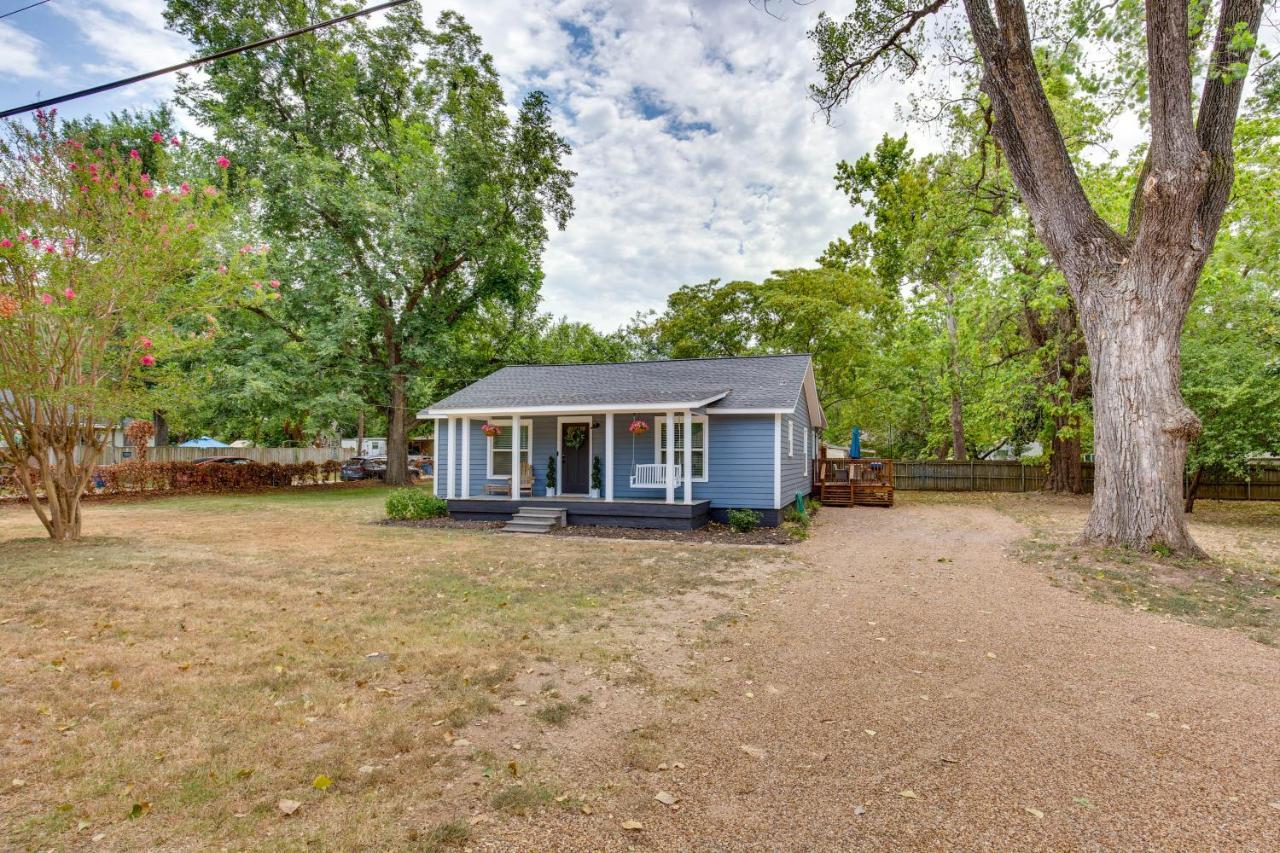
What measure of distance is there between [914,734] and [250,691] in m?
4.29

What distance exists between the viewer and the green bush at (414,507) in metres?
13.7

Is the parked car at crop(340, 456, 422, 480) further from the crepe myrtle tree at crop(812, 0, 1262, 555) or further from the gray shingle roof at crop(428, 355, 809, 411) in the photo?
the crepe myrtle tree at crop(812, 0, 1262, 555)

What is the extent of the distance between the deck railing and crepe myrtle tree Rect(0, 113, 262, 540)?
849cm

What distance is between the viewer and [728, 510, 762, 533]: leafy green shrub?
12.2 meters

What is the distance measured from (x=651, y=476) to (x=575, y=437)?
2.24m

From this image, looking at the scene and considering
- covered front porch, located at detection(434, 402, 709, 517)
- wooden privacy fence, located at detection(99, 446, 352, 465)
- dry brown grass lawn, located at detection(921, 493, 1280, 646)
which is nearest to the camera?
dry brown grass lawn, located at detection(921, 493, 1280, 646)

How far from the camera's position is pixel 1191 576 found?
7309 mm

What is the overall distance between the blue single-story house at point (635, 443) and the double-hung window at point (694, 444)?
0.03 meters

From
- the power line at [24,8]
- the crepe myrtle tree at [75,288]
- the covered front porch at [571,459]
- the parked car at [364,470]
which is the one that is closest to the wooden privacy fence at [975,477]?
the covered front porch at [571,459]

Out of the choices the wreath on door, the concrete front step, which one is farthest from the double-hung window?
the concrete front step

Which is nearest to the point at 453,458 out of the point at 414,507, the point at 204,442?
the point at 414,507

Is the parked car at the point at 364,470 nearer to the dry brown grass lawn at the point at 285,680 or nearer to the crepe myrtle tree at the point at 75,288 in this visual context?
Answer: the crepe myrtle tree at the point at 75,288

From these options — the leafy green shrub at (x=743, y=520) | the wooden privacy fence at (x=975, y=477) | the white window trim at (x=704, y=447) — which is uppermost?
the white window trim at (x=704, y=447)

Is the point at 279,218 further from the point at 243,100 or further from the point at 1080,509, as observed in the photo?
the point at 1080,509
